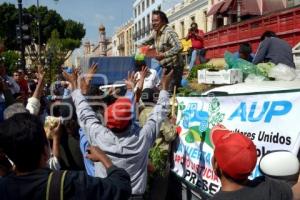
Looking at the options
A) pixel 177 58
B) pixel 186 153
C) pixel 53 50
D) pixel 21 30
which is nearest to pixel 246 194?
pixel 186 153

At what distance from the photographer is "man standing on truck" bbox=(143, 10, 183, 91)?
7027mm

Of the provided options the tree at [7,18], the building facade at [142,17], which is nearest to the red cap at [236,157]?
the building facade at [142,17]

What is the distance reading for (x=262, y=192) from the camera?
8.64 ft

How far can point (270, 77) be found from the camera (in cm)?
548

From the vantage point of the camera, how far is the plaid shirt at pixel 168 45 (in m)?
7.07

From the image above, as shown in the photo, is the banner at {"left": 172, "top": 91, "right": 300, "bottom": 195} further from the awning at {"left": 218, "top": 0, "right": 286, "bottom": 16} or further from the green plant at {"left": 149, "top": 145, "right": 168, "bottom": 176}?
the awning at {"left": 218, "top": 0, "right": 286, "bottom": 16}

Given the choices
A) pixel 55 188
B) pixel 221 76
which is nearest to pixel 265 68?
pixel 221 76

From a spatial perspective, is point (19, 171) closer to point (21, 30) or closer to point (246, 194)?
point (246, 194)

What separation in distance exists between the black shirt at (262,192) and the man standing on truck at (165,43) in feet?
14.9

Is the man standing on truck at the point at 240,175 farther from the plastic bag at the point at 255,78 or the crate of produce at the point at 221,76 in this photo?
the crate of produce at the point at 221,76

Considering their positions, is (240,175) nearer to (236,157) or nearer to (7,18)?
(236,157)

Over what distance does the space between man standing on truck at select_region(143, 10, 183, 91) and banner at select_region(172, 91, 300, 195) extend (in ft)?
5.44

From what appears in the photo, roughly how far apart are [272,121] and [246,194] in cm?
138

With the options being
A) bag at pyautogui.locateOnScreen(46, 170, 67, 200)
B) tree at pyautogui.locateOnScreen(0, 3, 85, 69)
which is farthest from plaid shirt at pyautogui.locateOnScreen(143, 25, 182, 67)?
tree at pyautogui.locateOnScreen(0, 3, 85, 69)
